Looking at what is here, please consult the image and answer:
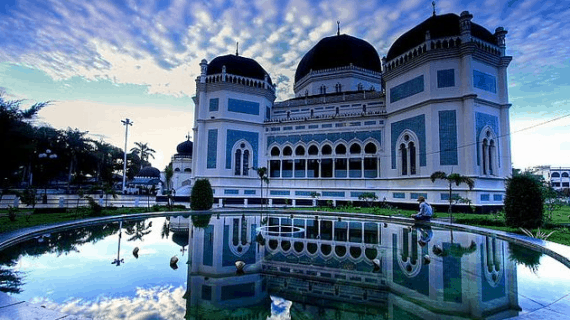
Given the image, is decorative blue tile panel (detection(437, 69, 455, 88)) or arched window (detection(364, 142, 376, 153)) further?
arched window (detection(364, 142, 376, 153))

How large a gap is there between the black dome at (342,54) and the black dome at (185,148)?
19928mm

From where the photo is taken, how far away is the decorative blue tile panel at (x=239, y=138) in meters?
25.9

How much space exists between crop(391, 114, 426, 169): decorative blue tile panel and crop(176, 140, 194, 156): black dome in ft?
93.0

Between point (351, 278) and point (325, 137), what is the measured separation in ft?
67.1

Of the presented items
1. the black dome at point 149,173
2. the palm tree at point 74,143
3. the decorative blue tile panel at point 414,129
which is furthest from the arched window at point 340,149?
the palm tree at point 74,143

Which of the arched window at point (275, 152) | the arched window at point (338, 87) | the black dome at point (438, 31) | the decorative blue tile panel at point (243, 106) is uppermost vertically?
the black dome at point (438, 31)

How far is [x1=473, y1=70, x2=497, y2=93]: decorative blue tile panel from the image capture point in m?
19.3

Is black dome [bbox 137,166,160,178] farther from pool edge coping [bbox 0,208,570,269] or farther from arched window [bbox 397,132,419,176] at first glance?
arched window [bbox 397,132,419,176]

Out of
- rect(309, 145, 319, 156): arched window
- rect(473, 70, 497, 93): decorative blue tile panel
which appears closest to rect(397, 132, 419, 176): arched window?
rect(473, 70, 497, 93): decorative blue tile panel

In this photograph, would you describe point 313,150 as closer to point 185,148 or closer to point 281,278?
point 281,278

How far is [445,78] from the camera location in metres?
19.5

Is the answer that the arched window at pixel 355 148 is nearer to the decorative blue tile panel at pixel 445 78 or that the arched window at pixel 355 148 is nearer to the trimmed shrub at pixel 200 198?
the decorative blue tile panel at pixel 445 78

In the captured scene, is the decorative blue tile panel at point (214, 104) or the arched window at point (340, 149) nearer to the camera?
the arched window at point (340, 149)

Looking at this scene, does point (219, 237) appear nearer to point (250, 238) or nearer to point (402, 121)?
point (250, 238)
